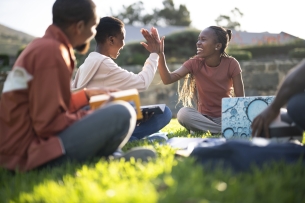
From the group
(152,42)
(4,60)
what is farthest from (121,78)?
(4,60)

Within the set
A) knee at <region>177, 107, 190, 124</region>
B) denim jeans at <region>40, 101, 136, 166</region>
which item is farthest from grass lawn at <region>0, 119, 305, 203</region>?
knee at <region>177, 107, 190, 124</region>

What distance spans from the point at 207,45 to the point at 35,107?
2998mm

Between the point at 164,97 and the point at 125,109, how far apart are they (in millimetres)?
8126

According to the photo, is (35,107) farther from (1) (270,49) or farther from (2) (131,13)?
(2) (131,13)

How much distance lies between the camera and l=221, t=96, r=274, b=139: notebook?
411 cm

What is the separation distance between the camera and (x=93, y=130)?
2412mm

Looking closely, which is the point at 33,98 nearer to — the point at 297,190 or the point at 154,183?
the point at 154,183

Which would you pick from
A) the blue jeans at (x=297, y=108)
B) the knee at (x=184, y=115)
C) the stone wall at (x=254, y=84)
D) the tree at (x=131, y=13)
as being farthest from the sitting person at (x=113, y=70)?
the tree at (x=131, y=13)

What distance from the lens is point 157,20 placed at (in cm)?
3444

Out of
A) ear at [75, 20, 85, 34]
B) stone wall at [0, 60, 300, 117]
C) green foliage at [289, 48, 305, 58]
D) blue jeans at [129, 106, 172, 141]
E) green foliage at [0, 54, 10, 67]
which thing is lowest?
stone wall at [0, 60, 300, 117]

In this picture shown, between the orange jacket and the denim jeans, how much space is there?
67 millimetres

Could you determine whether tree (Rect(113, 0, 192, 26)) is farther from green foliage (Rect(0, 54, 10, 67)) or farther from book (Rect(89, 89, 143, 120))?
book (Rect(89, 89, 143, 120))

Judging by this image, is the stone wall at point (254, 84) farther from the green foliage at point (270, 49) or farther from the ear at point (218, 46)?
the ear at point (218, 46)

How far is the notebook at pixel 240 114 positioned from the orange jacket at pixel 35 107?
209 centimetres
